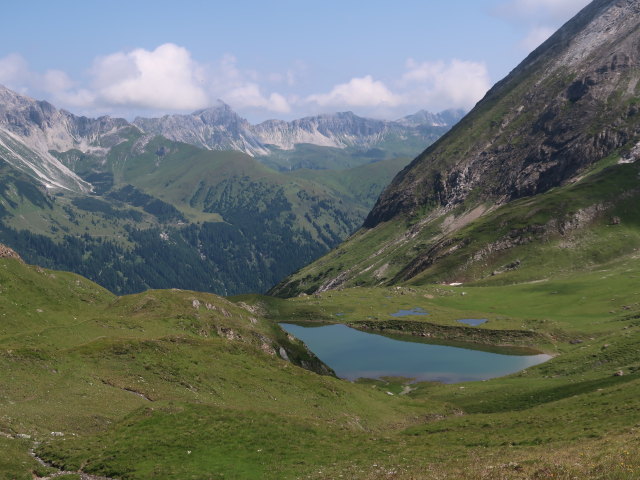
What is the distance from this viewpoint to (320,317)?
17625 cm

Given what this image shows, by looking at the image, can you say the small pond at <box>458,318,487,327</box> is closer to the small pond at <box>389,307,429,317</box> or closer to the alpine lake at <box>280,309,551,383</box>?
the alpine lake at <box>280,309,551,383</box>

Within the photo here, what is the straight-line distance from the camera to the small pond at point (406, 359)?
111413 mm

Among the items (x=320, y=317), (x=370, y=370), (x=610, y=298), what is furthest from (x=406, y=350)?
(x=610, y=298)

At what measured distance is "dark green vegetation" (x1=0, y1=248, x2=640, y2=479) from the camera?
39.3 m

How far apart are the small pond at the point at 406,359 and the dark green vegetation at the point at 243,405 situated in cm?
822

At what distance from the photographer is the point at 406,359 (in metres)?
126

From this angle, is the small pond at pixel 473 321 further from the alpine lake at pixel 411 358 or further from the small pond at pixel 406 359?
the small pond at pixel 406 359

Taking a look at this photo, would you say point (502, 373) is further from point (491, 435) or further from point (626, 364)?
point (491, 435)

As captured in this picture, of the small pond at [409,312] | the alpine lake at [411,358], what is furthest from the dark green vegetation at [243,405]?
the small pond at [409,312]

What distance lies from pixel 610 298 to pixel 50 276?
137094 millimetres

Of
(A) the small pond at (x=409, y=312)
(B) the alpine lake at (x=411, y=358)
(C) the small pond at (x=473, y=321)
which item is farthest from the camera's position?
(A) the small pond at (x=409, y=312)

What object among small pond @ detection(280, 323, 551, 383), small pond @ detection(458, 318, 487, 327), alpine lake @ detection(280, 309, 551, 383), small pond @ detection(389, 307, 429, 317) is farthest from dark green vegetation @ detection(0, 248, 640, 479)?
small pond @ detection(389, 307, 429, 317)

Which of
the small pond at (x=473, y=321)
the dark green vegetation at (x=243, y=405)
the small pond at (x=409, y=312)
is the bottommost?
the small pond at (x=473, y=321)

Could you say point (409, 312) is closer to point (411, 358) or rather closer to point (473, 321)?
point (473, 321)
